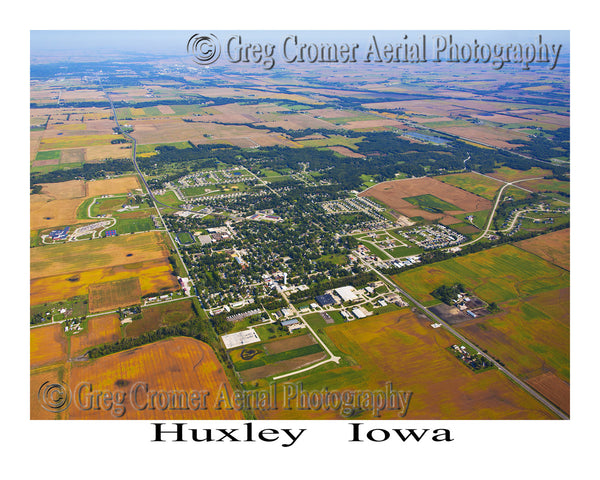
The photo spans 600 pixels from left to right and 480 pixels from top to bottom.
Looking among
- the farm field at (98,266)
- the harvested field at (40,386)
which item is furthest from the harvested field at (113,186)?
the harvested field at (40,386)

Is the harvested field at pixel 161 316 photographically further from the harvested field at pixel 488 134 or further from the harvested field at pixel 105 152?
the harvested field at pixel 488 134

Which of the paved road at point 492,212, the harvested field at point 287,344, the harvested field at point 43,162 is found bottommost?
the harvested field at point 287,344

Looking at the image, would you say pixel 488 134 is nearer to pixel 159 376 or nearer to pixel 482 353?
pixel 482 353

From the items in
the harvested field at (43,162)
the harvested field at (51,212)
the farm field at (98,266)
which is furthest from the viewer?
the harvested field at (43,162)

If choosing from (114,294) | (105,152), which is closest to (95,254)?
(114,294)

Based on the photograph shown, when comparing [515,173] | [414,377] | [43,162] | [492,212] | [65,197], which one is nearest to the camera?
[414,377]

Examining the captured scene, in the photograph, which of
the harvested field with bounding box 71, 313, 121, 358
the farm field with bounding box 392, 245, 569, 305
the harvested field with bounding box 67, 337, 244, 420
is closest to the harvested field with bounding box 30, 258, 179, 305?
the harvested field with bounding box 71, 313, 121, 358

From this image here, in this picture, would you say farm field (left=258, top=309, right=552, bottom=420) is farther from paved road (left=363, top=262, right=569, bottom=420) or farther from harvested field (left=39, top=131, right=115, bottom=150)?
harvested field (left=39, top=131, right=115, bottom=150)
